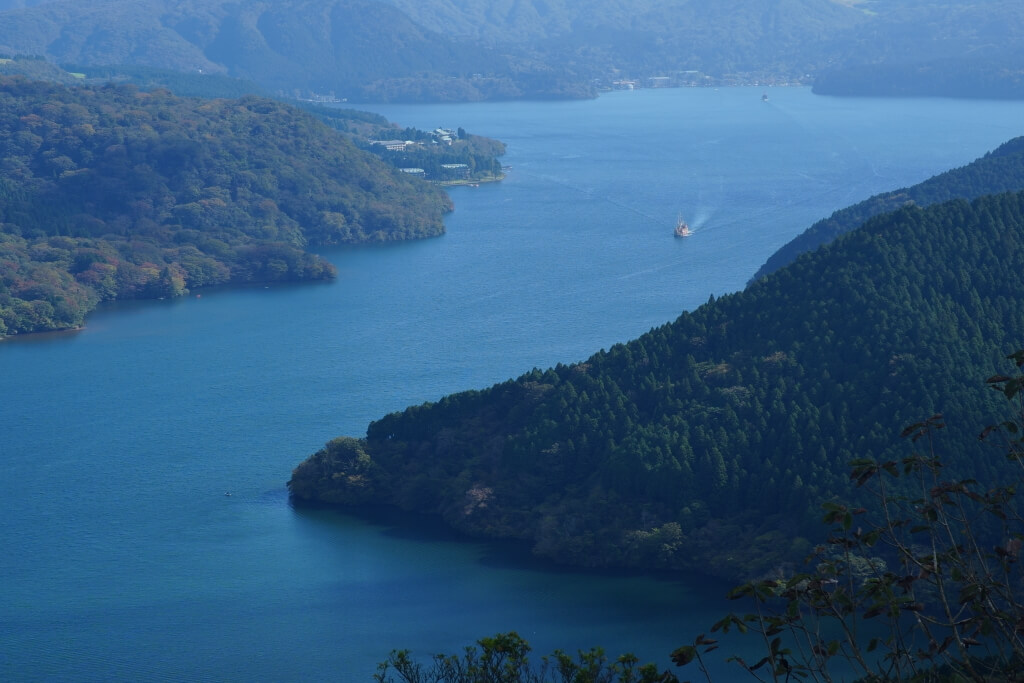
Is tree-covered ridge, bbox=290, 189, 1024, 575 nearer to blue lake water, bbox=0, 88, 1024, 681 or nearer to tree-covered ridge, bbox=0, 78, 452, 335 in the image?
blue lake water, bbox=0, 88, 1024, 681

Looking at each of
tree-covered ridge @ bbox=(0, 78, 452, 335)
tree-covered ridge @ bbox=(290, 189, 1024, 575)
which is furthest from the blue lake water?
tree-covered ridge @ bbox=(0, 78, 452, 335)

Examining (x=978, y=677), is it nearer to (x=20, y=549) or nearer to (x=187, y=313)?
(x=20, y=549)

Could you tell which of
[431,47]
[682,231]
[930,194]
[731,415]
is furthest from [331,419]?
[431,47]

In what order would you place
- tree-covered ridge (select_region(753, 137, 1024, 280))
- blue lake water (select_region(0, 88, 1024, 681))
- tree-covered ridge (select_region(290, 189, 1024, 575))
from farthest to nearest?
tree-covered ridge (select_region(753, 137, 1024, 280))
tree-covered ridge (select_region(290, 189, 1024, 575))
blue lake water (select_region(0, 88, 1024, 681))

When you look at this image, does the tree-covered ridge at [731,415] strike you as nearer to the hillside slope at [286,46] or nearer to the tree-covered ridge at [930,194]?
the tree-covered ridge at [930,194]

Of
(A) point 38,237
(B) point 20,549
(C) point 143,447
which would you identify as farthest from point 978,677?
(A) point 38,237
